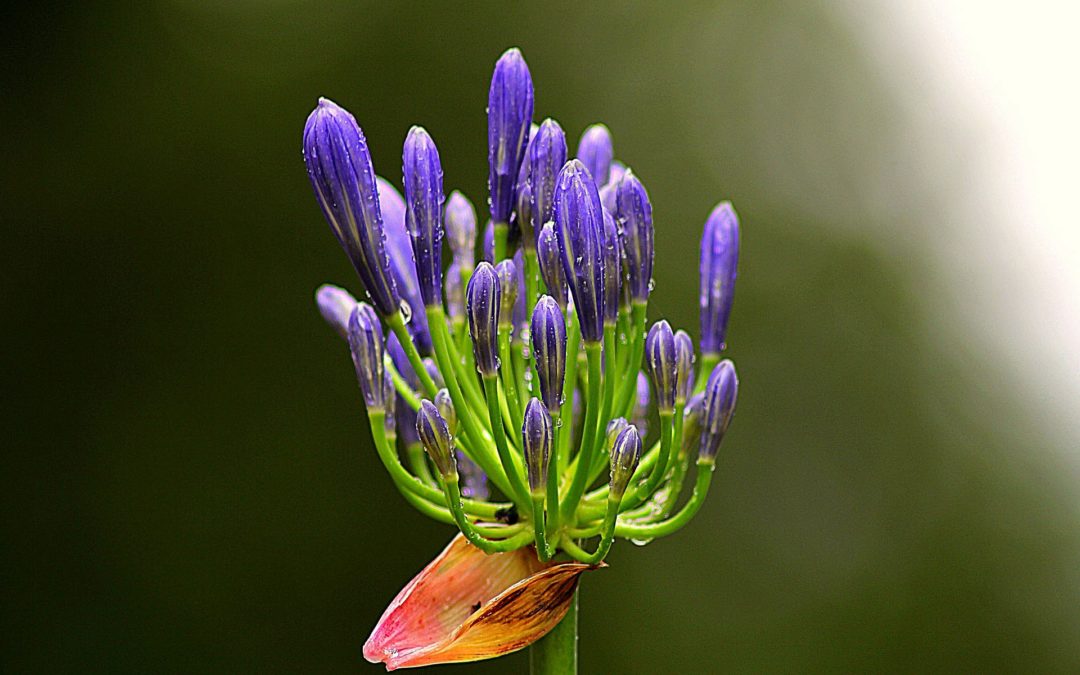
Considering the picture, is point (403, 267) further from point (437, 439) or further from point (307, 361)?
point (307, 361)

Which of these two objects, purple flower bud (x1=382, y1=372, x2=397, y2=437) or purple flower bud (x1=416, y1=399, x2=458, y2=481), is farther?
purple flower bud (x1=382, y1=372, x2=397, y2=437)

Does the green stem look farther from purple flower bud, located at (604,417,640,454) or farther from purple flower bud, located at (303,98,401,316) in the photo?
purple flower bud, located at (303,98,401,316)

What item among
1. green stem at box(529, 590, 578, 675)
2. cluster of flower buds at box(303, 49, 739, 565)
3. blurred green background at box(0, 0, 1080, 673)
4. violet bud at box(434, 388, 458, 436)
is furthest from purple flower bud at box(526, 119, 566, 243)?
blurred green background at box(0, 0, 1080, 673)

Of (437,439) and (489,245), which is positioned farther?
(489,245)

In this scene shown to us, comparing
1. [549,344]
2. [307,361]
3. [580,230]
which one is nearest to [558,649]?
[549,344]

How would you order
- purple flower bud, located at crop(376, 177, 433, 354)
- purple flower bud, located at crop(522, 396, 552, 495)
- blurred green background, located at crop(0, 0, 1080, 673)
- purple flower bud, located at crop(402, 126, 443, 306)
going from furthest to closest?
blurred green background, located at crop(0, 0, 1080, 673) < purple flower bud, located at crop(376, 177, 433, 354) < purple flower bud, located at crop(402, 126, 443, 306) < purple flower bud, located at crop(522, 396, 552, 495)

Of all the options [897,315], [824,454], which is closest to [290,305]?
[824,454]

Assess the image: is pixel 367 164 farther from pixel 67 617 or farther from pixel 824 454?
pixel 824 454

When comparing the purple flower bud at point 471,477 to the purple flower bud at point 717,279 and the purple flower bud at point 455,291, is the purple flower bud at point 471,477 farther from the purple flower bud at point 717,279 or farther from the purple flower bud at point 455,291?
the purple flower bud at point 717,279
